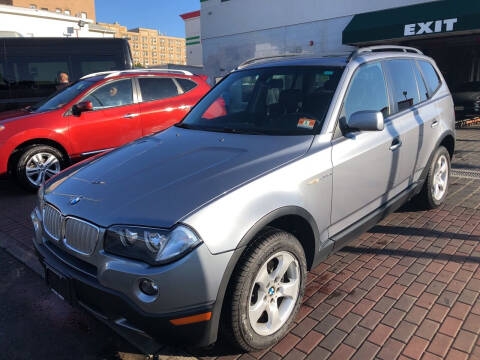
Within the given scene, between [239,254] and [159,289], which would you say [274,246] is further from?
[159,289]

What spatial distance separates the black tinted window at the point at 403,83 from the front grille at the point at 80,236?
2892 mm

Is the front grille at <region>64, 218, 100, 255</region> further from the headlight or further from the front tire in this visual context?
the front tire

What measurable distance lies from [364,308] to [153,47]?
157 m

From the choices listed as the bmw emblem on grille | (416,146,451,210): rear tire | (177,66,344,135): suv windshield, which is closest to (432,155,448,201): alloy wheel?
(416,146,451,210): rear tire

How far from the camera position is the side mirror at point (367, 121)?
2881mm

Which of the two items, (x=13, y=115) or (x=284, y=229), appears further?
(x=13, y=115)

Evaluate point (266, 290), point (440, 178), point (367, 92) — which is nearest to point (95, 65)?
point (367, 92)

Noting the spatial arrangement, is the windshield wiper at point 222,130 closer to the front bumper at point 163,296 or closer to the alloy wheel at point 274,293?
the alloy wheel at point 274,293

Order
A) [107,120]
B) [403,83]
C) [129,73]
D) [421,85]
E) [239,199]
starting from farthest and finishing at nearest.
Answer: [129,73] → [107,120] → [421,85] → [403,83] → [239,199]

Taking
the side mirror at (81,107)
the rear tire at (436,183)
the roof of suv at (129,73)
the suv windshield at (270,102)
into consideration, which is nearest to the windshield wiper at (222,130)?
the suv windshield at (270,102)

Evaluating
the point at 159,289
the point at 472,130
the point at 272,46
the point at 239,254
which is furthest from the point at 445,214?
the point at 272,46

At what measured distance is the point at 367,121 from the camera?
9.48ft

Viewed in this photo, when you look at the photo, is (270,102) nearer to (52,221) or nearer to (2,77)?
(52,221)

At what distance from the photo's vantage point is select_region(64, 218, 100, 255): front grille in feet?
7.25
